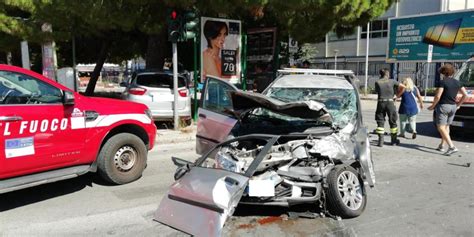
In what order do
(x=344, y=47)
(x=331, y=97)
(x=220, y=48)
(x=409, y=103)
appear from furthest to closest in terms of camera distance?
(x=344, y=47), (x=220, y=48), (x=409, y=103), (x=331, y=97)

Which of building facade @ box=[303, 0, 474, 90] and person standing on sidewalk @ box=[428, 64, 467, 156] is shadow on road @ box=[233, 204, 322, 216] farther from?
building facade @ box=[303, 0, 474, 90]

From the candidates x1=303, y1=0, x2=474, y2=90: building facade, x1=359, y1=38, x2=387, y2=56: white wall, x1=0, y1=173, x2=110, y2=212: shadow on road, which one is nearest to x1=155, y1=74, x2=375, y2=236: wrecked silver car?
x1=0, y1=173, x2=110, y2=212: shadow on road

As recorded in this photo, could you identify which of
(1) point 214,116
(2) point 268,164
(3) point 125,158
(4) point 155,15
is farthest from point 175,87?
(2) point 268,164

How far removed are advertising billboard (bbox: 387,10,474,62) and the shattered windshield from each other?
813 inches

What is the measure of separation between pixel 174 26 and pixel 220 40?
214 centimetres

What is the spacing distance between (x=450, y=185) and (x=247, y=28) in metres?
10.9

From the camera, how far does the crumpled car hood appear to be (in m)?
5.00

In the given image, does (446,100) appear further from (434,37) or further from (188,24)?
(434,37)

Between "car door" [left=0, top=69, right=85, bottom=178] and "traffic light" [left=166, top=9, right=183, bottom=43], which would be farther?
"traffic light" [left=166, top=9, right=183, bottom=43]

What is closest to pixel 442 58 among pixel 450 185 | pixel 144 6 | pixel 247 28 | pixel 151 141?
pixel 247 28

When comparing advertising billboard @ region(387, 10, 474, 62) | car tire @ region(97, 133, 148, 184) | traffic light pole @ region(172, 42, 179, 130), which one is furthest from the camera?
advertising billboard @ region(387, 10, 474, 62)

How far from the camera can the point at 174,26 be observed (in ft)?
38.2

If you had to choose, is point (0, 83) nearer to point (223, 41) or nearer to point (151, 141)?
point (151, 141)

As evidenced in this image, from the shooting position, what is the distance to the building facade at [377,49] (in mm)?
30297
